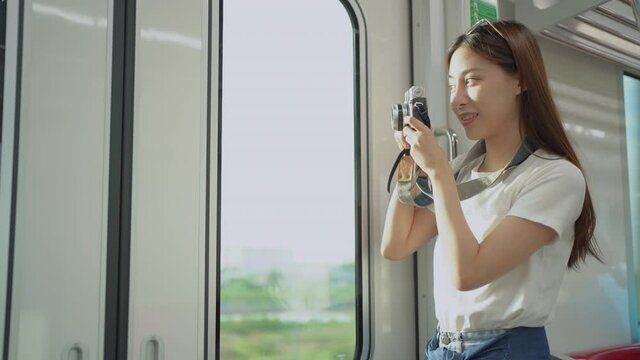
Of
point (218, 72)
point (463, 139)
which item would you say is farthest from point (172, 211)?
point (463, 139)

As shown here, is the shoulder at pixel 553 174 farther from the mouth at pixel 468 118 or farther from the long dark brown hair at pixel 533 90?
the mouth at pixel 468 118

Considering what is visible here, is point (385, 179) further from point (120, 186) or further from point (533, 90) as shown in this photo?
point (120, 186)

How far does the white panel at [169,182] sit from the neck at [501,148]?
26.5 inches

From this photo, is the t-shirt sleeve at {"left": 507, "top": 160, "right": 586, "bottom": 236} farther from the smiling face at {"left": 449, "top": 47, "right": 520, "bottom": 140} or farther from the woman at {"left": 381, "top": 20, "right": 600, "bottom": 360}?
the smiling face at {"left": 449, "top": 47, "right": 520, "bottom": 140}

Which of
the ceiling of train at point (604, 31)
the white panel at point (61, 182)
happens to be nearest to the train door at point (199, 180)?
the white panel at point (61, 182)

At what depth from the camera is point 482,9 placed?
2.20m

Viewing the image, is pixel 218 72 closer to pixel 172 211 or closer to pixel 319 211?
pixel 172 211

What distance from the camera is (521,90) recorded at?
135 centimetres

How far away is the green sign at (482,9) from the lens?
2139 mm

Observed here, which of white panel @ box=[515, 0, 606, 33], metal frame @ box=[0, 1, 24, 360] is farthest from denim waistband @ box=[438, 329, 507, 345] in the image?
white panel @ box=[515, 0, 606, 33]

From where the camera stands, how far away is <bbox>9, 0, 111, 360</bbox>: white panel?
1278mm

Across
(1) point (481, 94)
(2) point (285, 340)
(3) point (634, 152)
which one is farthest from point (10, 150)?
(3) point (634, 152)

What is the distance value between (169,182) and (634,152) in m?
2.43

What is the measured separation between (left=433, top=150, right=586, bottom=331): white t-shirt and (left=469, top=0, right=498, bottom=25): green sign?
960 mm
